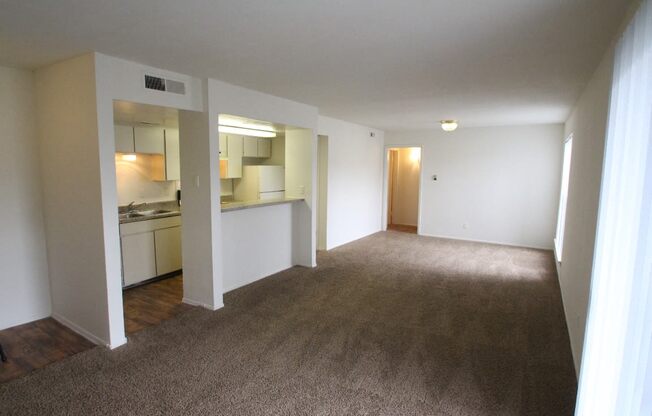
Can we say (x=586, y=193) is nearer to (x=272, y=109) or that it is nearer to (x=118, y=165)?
(x=272, y=109)

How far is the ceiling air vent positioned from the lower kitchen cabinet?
6.15 feet

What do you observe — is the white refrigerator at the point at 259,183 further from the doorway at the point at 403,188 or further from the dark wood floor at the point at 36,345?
the doorway at the point at 403,188

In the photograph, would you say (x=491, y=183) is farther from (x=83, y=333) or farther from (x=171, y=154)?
(x=83, y=333)

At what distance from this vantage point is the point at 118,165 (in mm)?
4879

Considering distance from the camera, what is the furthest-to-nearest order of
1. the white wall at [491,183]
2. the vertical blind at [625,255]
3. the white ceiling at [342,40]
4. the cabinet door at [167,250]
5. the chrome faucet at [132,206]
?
1. the white wall at [491,183]
2. the chrome faucet at [132,206]
3. the cabinet door at [167,250]
4. the white ceiling at [342,40]
5. the vertical blind at [625,255]

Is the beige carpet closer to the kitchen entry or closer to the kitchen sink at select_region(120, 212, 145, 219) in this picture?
the kitchen entry

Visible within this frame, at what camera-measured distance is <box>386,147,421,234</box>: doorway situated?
373 inches

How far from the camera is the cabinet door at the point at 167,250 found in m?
4.85

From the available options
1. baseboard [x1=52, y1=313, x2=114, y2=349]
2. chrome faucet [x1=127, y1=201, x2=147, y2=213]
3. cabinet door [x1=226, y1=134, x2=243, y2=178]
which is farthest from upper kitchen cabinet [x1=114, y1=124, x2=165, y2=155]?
baseboard [x1=52, y1=313, x2=114, y2=349]

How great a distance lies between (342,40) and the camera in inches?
97.3

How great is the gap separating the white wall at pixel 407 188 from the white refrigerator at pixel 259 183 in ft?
13.7

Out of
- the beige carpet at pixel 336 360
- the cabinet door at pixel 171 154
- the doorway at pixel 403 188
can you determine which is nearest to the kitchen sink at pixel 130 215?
the cabinet door at pixel 171 154

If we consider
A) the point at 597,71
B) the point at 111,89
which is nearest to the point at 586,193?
the point at 597,71

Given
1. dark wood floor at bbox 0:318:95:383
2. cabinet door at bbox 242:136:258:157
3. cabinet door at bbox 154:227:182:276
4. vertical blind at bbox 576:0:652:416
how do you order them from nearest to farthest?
vertical blind at bbox 576:0:652:416, dark wood floor at bbox 0:318:95:383, cabinet door at bbox 154:227:182:276, cabinet door at bbox 242:136:258:157
